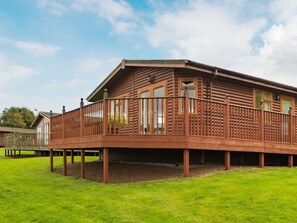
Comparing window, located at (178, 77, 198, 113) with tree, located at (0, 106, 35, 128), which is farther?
tree, located at (0, 106, 35, 128)

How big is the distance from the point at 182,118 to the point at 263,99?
6.77 m

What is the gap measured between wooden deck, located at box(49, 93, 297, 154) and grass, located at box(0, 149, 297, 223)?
1125 millimetres

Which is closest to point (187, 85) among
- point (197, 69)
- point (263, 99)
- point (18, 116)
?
point (197, 69)

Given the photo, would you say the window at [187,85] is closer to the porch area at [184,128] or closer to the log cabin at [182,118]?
the log cabin at [182,118]

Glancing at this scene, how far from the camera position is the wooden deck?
10445 mm

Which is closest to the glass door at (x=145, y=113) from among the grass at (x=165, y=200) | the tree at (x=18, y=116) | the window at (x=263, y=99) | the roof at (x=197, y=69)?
the grass at (x=165, y=200)

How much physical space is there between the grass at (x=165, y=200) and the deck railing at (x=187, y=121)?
1.48 m

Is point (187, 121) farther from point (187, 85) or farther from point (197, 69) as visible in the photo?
point (187, 85)

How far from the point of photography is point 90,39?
25.1 metres

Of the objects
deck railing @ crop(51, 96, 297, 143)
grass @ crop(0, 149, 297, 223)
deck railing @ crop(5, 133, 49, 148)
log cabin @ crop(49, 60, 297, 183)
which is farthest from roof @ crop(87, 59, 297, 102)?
deck railing @ crop(5, 133, 49, 148)

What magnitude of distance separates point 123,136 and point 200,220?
440 centimetres

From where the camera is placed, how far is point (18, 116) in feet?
235

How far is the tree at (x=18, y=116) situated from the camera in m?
70.5

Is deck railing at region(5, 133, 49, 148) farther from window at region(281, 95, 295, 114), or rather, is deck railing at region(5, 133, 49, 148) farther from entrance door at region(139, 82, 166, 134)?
window at region(281, 95, 295, 114)
